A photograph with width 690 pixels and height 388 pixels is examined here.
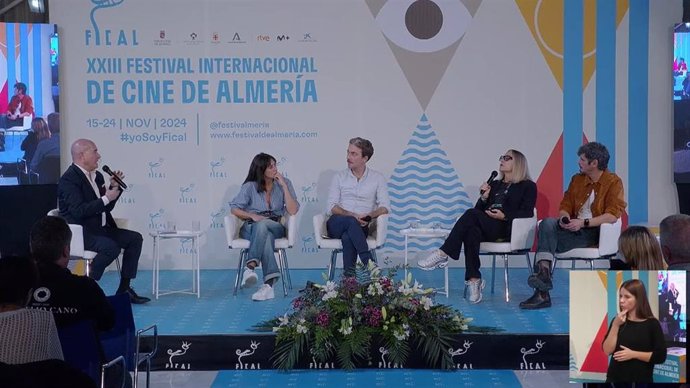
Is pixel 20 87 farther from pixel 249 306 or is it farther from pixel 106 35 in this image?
pixel 249 306

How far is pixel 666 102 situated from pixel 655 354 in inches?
250

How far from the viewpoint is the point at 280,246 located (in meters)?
6.86

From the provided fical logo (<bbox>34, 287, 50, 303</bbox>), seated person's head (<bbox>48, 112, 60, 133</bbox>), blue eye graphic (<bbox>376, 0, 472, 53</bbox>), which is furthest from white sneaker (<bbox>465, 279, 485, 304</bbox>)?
seated person's head (<bbox>48, 112, 60, 133</bbox>)

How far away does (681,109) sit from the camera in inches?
324

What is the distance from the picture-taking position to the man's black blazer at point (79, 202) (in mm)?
6434

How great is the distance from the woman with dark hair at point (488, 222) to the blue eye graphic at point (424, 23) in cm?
198

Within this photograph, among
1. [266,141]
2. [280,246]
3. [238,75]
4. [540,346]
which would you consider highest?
[238,75]

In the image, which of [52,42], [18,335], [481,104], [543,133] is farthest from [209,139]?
[18,335]

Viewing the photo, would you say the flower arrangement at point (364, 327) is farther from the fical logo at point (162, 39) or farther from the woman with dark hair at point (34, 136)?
the fical logo at point (162, 39)

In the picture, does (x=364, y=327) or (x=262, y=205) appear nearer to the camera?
(x=364, y=327)

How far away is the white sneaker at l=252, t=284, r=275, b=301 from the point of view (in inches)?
261

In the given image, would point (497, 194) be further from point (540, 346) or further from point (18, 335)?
point (18, 335)

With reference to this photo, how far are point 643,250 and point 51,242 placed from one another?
2.07 m

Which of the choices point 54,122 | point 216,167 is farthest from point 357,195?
point 54,122
